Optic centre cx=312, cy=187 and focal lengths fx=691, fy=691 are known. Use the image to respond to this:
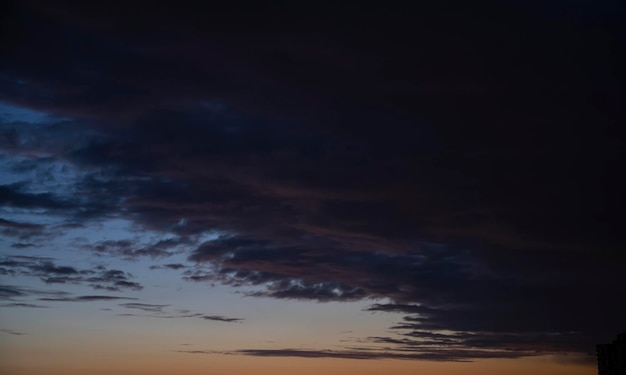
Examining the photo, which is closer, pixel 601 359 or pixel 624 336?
pixel 624 336

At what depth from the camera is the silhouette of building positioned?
16175cm

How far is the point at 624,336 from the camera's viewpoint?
15975 cm

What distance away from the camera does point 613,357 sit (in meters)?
166

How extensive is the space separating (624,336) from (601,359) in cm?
1377

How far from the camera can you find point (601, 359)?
170875mm

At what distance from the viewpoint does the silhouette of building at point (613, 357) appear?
531 ft
